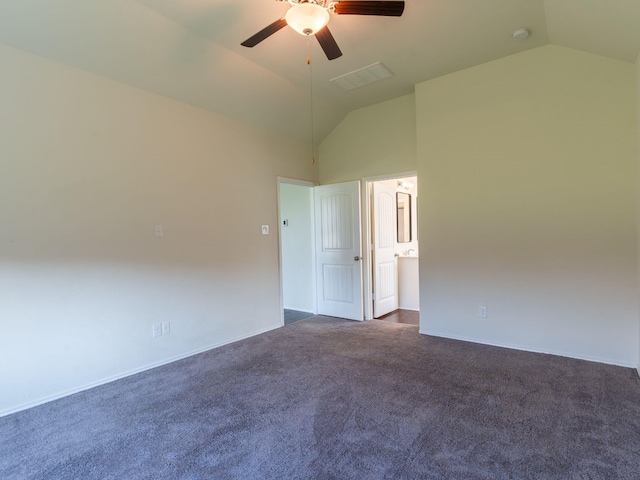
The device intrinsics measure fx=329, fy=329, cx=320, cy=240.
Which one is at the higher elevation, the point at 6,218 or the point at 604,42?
the point at 604,42

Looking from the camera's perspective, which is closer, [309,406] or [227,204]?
[309,406]

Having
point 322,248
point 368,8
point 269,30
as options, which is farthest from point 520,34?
point 322,248

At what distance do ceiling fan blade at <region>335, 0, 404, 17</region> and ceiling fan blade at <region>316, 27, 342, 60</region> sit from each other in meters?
0.15

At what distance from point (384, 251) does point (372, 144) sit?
5.26 ft

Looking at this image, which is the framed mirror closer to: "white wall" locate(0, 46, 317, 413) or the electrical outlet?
"white wall" locate(0, 46, 317, 413)

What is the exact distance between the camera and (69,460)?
6.17 feet

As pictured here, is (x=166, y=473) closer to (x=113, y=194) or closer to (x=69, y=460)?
(x=69, y=460)

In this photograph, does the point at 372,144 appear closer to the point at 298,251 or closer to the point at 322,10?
the point at 298,251

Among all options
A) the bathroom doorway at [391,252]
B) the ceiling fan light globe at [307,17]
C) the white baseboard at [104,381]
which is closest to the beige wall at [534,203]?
the bathroom doorway at [391,252]

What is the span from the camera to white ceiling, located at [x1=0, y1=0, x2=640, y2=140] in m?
2.39

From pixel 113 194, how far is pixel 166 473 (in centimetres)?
227

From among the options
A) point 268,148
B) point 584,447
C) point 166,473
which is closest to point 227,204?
point 268,148

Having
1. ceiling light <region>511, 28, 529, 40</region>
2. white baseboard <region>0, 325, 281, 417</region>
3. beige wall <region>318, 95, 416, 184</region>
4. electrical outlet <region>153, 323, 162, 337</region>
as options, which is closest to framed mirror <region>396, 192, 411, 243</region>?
beige wall <region>318, 95, 416, 184</region>

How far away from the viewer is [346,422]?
2168mm
